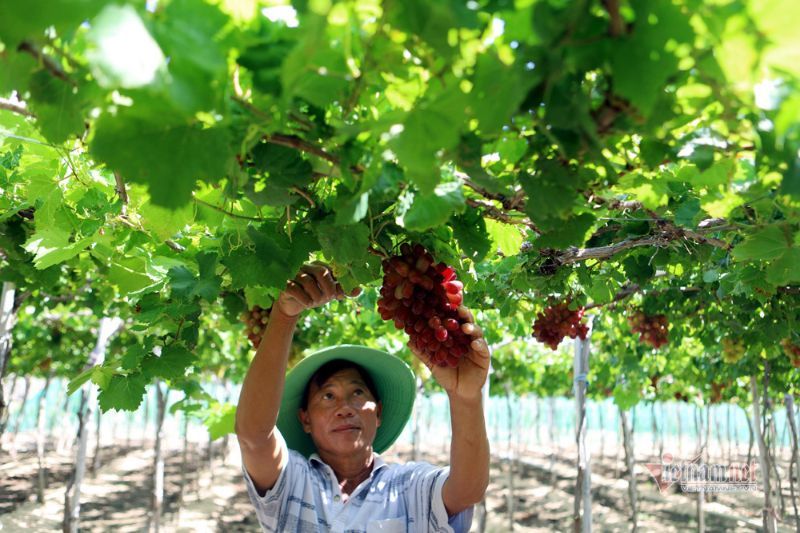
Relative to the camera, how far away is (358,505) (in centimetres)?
243

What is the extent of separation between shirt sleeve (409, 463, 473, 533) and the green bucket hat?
18.6 inches

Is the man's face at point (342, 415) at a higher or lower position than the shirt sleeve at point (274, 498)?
higher

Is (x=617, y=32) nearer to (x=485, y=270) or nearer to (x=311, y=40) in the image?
(x=311, y=40)

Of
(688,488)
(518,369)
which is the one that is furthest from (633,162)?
(518,369)

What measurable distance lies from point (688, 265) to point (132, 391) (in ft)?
6.46

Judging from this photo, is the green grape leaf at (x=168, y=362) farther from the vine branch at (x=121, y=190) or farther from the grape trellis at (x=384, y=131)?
the vine branch at (x=121, y=190)

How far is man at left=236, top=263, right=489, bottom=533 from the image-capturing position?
192cm

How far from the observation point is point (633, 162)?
1.17m

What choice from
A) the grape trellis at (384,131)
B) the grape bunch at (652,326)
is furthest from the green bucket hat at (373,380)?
the grape bunch at (652,326)

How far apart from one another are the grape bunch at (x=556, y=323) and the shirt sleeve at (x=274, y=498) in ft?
5.40

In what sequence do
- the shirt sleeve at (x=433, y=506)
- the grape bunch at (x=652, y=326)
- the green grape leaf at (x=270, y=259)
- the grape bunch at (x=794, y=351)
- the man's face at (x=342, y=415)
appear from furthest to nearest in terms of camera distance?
the grape bunch at (x=794, y=351)
the grape bunch at (x=652, y=326)
the man's face at (x=342, y=415)
the shirt sleeve at (x=433, y=506)
the green grape leaf at (x=270, y=259)

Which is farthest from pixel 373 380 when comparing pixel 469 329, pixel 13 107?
pixel 13 107

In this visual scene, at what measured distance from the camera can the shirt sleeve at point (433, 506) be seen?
2.23 meters

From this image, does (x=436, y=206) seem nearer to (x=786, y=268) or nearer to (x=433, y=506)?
(x=786, y=268)
